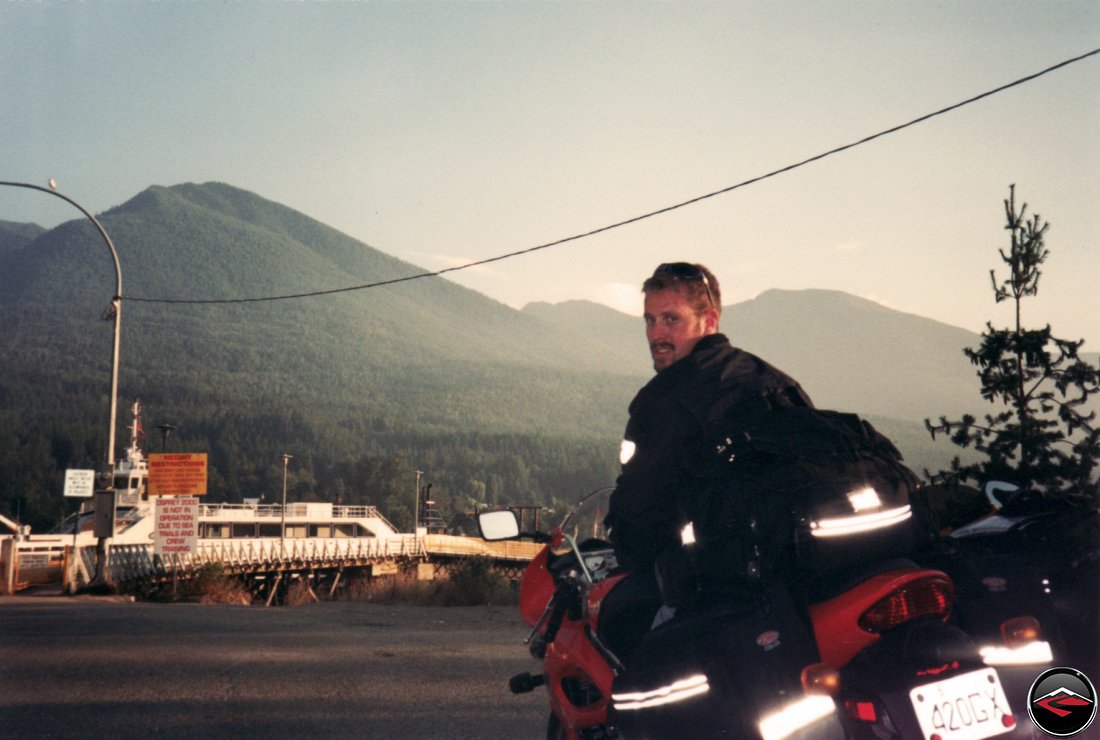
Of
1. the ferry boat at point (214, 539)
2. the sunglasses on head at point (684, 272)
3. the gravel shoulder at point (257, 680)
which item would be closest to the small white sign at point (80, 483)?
the ferry boat at point (214, 539)

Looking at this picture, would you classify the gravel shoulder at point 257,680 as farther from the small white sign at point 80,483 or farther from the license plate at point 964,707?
the small white sign at point 80,483

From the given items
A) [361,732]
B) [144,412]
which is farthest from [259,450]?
[361,732]

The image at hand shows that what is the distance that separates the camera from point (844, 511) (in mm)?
2703

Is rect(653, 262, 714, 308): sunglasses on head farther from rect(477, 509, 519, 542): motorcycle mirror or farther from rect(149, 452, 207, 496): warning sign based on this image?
rect(149, 452, 207, 496): warning sign

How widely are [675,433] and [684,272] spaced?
89 cm

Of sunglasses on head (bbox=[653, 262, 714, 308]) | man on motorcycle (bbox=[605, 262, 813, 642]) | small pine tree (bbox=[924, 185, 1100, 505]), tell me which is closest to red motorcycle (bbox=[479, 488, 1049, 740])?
man on motorcycle (bbox=[605, 262, 813, 642])

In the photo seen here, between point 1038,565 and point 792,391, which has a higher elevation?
point 792,391

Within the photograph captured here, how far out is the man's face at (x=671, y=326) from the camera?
3.73 meters

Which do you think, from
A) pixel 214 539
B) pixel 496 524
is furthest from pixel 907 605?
pixel 214 539

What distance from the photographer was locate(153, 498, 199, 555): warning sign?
25.3m

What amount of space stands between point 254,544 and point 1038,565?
54914mm

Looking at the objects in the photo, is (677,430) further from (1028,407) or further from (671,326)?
(1028,407)

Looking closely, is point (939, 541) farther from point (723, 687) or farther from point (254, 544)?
point (254, 544)

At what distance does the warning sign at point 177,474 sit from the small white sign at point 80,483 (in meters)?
2.04
